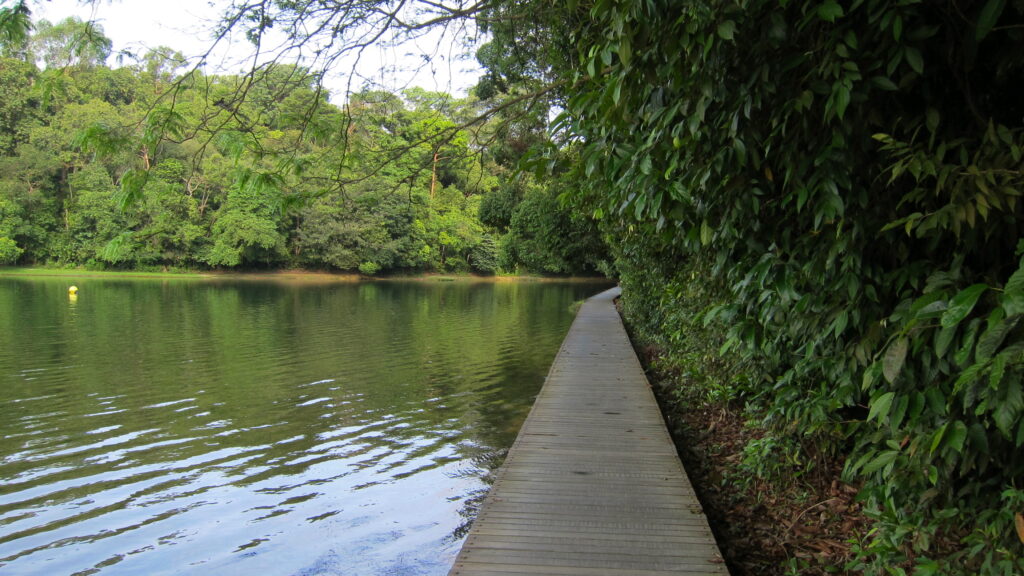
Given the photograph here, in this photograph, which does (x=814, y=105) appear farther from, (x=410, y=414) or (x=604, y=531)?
(x=410, y=414)

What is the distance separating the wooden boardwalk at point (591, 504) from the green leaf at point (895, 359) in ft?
5.99

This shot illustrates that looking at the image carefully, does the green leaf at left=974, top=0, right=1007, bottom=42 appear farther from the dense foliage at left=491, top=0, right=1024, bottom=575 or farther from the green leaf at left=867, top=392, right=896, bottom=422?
the green leaf at left=867, top=392, right=896, bottom=422

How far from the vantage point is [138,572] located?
4570mm

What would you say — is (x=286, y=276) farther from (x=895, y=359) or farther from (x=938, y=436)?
(x=938, y=436)

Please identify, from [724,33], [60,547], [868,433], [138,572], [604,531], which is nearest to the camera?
[724,33]

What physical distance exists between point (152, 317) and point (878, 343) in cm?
2121

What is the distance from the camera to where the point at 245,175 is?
3459 mm

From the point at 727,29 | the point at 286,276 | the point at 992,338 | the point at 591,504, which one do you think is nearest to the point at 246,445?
the point at 591,504

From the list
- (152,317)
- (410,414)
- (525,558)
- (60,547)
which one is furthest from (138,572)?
(152,317)

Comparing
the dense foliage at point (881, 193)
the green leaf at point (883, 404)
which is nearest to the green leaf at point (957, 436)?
the dense foliage at point (881, 193)

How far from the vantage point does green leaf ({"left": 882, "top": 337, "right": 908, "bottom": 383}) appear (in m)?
1.79

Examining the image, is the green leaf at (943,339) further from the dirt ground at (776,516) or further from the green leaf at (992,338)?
the dirt ground at (776,516)

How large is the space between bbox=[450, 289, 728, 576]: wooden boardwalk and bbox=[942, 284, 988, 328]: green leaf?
7.02 feet

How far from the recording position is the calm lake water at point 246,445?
4977 millimetres
